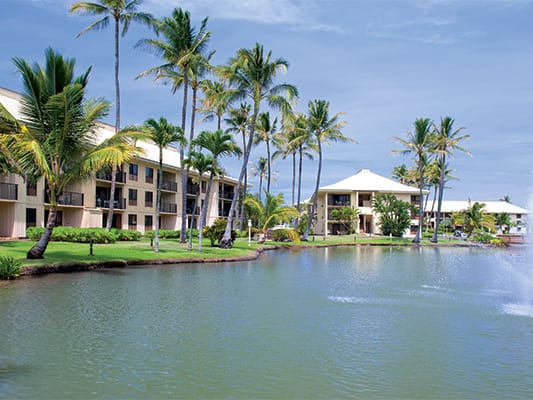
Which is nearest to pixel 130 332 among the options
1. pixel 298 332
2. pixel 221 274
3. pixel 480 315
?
pixel 298 332

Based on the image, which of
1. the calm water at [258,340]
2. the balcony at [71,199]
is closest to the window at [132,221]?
the balcony at [71,199]

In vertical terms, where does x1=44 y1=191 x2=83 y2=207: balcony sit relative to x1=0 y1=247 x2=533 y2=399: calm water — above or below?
above

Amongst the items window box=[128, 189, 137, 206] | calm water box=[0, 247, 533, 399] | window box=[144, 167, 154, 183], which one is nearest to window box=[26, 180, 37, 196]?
window box=[128, 189, 137, 206]

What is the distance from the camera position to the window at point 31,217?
33938 millimetres

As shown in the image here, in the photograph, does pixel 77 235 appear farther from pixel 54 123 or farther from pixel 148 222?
pixel 148 222

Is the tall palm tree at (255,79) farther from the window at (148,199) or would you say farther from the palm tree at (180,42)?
the window at (148,199)

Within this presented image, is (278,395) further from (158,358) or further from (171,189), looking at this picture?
(171,189)

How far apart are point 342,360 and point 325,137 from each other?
4702 cm

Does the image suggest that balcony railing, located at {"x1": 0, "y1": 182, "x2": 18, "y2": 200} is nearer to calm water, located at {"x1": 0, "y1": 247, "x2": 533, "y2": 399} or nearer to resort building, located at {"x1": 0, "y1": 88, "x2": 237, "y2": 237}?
resort building, located at {"x1": 0, "y1": 88, "x2": 237, "y2": 237}

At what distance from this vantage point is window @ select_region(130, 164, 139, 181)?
1792 inches

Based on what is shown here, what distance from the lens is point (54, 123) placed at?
69.0ft

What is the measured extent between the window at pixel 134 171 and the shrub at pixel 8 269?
28032mm

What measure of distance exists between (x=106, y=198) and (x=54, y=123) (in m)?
23.8

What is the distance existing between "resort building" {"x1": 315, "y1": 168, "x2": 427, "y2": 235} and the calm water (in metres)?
54.1
